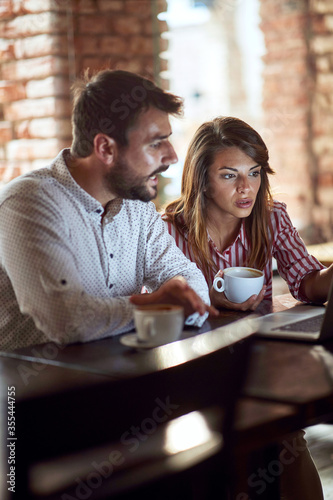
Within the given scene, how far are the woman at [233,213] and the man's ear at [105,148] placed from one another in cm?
51

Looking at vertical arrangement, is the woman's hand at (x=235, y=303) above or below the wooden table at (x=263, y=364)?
below

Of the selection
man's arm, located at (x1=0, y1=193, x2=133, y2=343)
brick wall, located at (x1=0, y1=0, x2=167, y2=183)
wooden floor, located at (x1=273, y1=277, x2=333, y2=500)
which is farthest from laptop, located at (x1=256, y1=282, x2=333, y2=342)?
brick wall, located at (x1=0, y1=0, x2=167, y2=183)

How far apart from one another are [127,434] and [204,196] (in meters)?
1.41

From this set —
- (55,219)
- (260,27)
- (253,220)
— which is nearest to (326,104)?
(260,27)

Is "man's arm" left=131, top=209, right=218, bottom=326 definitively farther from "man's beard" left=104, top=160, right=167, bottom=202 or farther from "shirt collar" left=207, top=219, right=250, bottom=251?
"shirt collar" left=207, top=219, right=250, bottom=251

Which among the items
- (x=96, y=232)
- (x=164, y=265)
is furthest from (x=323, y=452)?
(x=96, y=232)

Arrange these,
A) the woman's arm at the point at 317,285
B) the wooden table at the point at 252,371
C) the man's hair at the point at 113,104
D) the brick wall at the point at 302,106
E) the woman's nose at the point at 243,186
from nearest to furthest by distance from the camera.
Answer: the wooden table at the point at 252,371 < the man's hair at the point at 113,104 < the woman's arm at the point at 317,285 < the woman's nose at the point at 243,186 < the brick wall at the point at 302,106

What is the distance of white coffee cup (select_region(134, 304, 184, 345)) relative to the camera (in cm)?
124

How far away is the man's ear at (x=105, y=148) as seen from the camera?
1628mm

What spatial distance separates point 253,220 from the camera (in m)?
2.11

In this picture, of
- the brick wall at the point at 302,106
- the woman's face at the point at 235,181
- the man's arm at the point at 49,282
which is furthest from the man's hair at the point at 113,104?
the brick wall at the point at 302,106

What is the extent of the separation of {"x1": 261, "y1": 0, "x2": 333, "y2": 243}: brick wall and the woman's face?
5.73 feet

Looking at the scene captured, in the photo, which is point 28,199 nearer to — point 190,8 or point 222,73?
point 190,8

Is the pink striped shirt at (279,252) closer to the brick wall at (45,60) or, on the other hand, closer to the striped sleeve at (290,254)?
the striped sleeve at (290,254)
